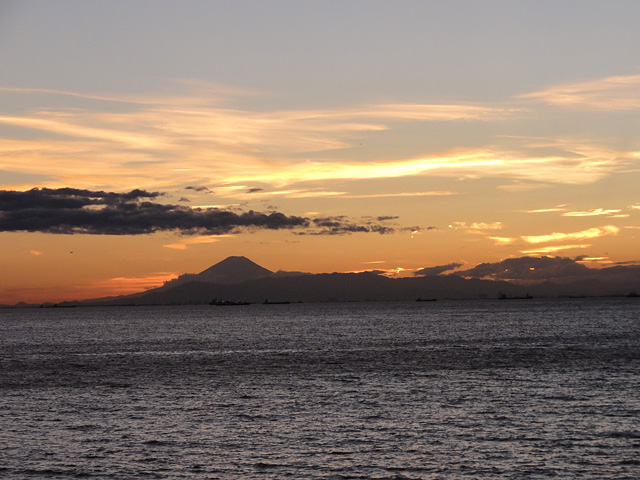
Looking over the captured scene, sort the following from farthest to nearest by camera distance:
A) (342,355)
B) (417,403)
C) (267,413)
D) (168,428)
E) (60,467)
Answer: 1. (342,355)
2. (417,403)
3. (267,413)
4. (168,428)
5. (60,467)

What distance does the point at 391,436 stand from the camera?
4500 cm

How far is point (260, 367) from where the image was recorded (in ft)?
294

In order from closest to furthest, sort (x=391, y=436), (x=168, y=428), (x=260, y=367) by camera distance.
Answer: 1. (x=391, y=436)
2. (x=168, y=428)
3. (x=260, y=367)

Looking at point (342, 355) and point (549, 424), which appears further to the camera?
point (342, 355)

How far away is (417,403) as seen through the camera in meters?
57.1

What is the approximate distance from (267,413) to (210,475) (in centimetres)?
1688

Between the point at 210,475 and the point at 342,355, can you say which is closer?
the point at 210,475

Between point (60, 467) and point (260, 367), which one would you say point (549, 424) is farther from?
point (260, 367)

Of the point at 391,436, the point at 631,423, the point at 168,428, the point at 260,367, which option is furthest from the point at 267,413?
the point at 260,367

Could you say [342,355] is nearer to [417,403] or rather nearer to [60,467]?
[417,403]

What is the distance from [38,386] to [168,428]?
99.0 ft

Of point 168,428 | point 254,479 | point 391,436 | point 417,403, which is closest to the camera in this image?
point 254,479

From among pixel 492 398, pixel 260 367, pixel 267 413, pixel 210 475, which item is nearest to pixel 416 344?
pixel 260 367

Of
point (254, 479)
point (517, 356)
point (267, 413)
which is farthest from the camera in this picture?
point (517, 356)
